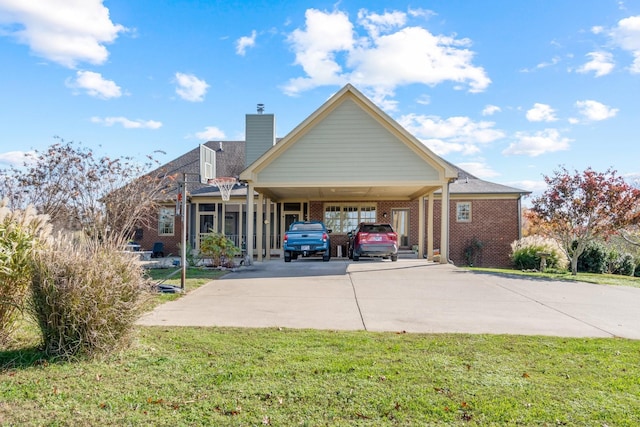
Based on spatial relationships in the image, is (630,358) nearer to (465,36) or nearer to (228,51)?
(465,36)

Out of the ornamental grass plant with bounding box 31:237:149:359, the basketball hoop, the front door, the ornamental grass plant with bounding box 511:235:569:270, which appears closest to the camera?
the ornamental grass plant with bounding box 31:237:149:359

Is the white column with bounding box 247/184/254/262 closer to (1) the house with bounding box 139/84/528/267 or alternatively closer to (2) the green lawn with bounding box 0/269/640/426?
(1) the house with bounding box 139/84/528/267

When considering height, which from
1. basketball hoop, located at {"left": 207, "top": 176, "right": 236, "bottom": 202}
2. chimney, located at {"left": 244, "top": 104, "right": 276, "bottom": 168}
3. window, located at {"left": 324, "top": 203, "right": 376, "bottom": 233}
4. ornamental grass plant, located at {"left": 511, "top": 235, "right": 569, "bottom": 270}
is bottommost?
ornamental grass plant, located at {"left": 511, "top": 235, "right": 569, "bottom": 270}

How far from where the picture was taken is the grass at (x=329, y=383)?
3.31 meters

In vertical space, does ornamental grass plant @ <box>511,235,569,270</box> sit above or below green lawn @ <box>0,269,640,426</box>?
above

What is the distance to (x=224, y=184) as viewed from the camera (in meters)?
18.7

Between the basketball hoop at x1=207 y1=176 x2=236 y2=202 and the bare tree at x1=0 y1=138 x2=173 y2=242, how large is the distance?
298cm

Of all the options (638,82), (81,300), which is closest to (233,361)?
(81,300)

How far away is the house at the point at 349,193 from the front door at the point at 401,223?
5 centimetres

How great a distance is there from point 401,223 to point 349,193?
4.20 metres

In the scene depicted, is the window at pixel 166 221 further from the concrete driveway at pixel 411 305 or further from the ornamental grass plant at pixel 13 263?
the ornamental grass plant at pixel 13 263

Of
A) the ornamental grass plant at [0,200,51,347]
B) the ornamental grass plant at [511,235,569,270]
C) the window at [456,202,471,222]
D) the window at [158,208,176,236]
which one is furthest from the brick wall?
the ornamental grass plant at [0,200,51,347]

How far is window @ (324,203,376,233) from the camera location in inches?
869

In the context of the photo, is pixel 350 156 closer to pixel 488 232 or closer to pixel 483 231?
pixel 483 231
